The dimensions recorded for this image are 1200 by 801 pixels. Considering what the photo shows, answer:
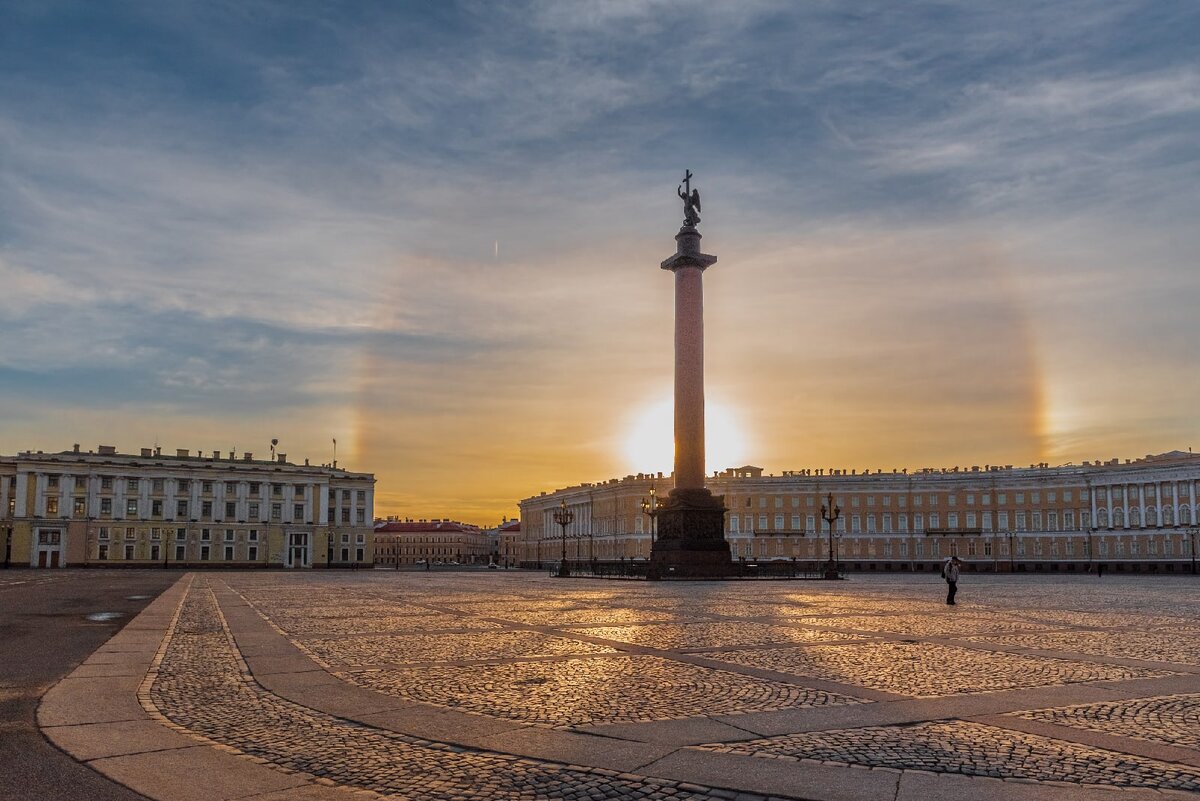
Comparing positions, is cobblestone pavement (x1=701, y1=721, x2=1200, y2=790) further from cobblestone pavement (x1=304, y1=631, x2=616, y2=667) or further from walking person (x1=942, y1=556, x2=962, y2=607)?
walking person (x1=942, y1=556, x2=962, y2=607)

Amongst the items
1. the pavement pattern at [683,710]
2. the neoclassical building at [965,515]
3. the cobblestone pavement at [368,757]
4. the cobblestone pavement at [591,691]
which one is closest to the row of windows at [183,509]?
the neoclassical building at [965,515]

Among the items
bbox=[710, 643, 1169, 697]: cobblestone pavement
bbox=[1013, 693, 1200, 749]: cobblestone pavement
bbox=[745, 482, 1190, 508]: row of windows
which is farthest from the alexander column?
bbox=[745, 482, 1190, 508]: row of windows

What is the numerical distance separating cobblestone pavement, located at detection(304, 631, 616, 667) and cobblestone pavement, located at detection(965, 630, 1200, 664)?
7125mm

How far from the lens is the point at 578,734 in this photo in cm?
847

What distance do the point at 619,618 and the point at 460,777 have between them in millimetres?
15174

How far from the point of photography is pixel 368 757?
769 cm

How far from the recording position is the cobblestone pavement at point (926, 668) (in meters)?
11.5

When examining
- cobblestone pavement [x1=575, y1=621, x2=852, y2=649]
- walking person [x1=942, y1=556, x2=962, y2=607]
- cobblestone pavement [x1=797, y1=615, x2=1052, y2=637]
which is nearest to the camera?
cobblestone pavement [x1=575, y1=621, x2=852, y2=649]

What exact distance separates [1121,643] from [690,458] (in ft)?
112

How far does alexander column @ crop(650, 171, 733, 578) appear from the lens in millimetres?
48531

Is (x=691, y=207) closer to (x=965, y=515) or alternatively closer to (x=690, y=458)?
(x=690, y=458)

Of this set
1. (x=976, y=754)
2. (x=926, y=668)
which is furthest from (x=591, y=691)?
(x=926, y=668)

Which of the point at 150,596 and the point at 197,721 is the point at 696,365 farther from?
the point at 197,721

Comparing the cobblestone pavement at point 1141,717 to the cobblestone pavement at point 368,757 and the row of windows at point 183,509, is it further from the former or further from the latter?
the row of windows at point 183,509
